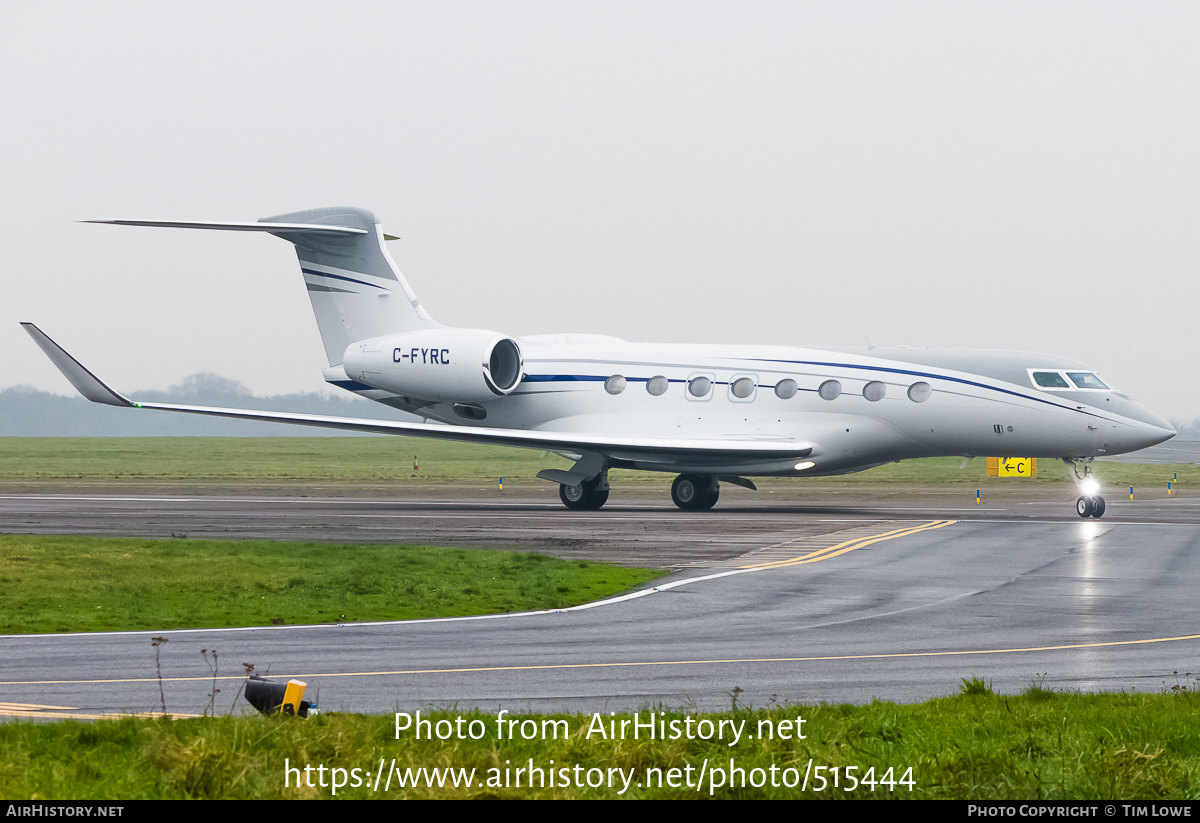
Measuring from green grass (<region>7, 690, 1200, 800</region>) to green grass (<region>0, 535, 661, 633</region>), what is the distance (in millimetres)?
8100

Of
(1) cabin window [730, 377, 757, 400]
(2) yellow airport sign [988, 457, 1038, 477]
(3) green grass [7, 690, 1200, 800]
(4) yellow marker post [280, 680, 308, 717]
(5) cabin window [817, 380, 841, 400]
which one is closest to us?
(3) green grass [7, 690, 1200, 800]

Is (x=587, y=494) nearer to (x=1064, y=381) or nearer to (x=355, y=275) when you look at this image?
(x=355, y=275)

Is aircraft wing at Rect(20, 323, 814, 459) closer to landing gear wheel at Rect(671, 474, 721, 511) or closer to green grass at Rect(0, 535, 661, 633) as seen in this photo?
landing gear wheel at Rect(671, 474, 721, 511)

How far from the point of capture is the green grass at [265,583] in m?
17.1

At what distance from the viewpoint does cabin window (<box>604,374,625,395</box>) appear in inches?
1496

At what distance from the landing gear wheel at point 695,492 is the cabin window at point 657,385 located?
8.39ft

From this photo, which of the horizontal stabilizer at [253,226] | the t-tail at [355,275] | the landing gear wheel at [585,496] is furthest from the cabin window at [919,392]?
the horizontal stabilizer at [253,226]

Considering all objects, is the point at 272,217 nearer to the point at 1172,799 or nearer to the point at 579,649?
the point at 579,649

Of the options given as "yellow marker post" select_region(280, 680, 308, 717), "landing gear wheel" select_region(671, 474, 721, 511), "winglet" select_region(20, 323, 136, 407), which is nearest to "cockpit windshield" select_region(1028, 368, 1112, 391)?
"landing gear wheel" select_region(671, 474, 721, 511)

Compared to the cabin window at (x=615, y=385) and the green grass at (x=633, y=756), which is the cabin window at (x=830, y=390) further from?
the green grass at (x=633, y=756)

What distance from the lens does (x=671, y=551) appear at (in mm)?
25078

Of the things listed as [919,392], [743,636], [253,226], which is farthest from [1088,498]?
[253,226]

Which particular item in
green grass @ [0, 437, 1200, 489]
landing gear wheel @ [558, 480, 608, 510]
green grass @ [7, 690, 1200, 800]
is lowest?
green grass @ [0, 437, 1200, 489]

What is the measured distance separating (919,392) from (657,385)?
24.0 feet
